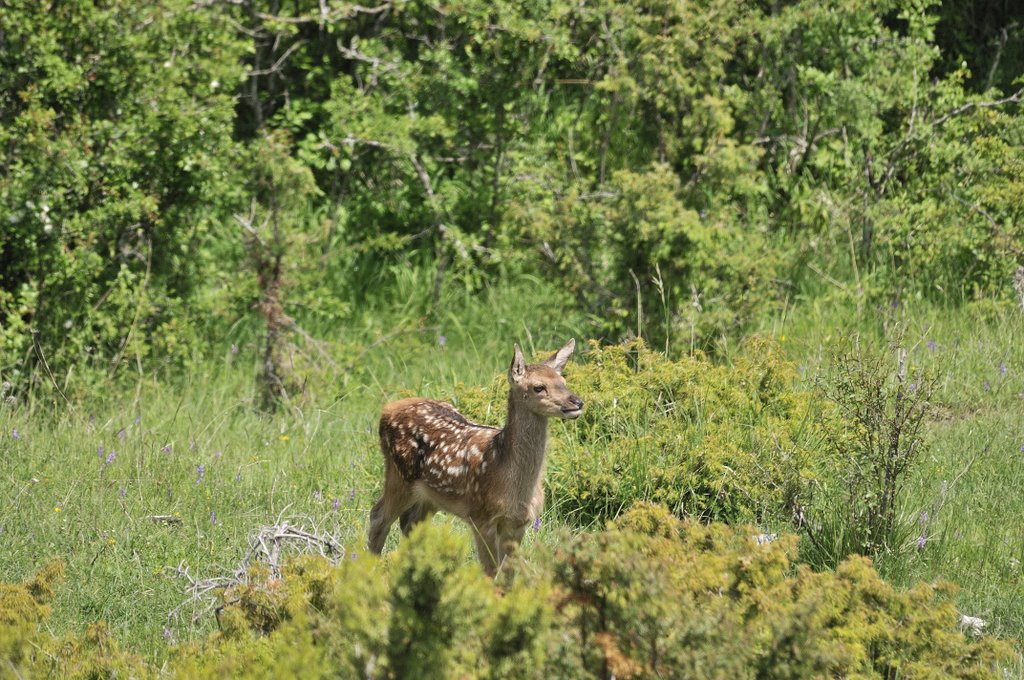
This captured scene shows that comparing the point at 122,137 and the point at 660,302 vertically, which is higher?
the point at 122,137

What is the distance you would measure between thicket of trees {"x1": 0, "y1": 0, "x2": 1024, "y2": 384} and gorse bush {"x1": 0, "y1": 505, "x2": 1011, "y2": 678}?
439cm

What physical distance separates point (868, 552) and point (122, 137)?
6460 millimetres

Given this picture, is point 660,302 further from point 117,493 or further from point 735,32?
point 117,493

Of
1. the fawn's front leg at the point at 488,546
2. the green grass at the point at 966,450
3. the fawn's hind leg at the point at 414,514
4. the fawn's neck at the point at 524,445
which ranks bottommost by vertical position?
the fawn's hind leg at the point at 414,514

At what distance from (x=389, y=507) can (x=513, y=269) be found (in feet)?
16.6

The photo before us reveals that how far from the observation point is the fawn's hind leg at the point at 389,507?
7.52 m

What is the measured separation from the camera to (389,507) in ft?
24.8

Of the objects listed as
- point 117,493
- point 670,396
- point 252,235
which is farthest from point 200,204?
point 670,396

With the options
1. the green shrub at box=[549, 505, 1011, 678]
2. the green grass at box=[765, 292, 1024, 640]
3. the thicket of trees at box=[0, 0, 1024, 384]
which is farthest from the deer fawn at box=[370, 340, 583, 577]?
the thicket of trees at box=[0, 0, 1024, 384]

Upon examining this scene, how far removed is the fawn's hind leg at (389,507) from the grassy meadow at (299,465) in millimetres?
130

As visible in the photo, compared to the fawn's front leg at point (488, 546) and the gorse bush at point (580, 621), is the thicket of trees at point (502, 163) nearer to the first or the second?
the fawn's front leg at point (488, 546)

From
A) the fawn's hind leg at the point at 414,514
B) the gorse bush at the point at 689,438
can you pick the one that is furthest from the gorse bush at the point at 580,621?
the fawn's hind leg at the point at 414,514

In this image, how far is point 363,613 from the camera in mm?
4102

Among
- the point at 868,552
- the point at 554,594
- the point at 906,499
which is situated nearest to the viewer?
the point at 554,594
